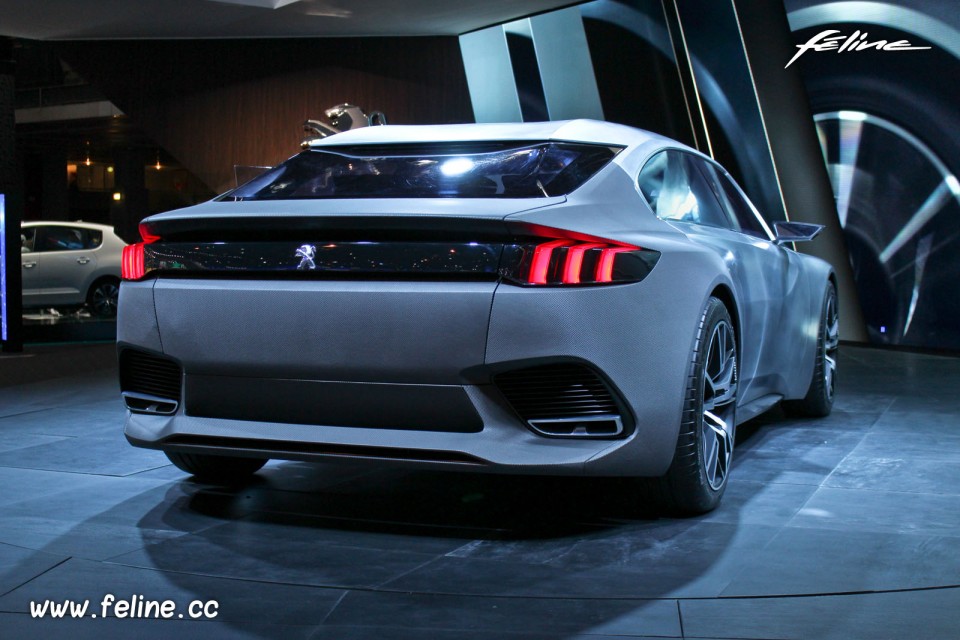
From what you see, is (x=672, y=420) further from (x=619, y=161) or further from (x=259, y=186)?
(x=259, y=186)

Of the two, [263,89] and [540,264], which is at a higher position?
[263,89]

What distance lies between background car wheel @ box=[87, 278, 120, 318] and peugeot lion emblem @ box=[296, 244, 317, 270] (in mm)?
11949

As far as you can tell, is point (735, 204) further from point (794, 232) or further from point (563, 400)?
point (563, 400)

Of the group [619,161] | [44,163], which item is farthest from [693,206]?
[44,163]

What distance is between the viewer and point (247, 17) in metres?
12.9

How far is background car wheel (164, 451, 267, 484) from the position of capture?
13.6 ft

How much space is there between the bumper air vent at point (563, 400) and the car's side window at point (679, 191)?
0.80m

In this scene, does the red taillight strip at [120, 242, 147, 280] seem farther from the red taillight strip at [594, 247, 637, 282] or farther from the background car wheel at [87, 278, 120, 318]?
the background car wheel at [87, 278, 120, 318]

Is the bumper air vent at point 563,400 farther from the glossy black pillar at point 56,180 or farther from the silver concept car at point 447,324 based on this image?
the glossy black pillar at point 56,180

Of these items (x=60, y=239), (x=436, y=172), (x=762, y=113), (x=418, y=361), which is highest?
(x=762, y=113)


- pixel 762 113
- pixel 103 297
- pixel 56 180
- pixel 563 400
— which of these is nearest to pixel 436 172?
pixel 563 400

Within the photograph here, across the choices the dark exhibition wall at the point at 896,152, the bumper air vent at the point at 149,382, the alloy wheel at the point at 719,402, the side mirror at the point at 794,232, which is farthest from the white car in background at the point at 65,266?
the alloy wheel at the point at 719,402

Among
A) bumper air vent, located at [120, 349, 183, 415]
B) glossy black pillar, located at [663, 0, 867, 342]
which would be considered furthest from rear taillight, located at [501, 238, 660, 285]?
glossy black pillar, located at [663, 0, 867, 342]

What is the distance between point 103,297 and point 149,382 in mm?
11775
